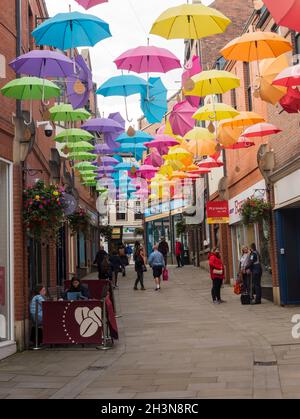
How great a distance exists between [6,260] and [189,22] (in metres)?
5.82

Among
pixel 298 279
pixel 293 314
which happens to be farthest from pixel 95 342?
pixel 298 279

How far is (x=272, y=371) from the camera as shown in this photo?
824cm

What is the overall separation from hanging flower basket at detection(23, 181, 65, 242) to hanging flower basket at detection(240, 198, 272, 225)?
21.3ft

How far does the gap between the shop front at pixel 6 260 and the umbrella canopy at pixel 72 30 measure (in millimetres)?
2738

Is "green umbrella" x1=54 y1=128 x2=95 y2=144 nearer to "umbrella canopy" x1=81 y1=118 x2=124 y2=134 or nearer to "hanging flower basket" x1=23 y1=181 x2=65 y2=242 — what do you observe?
"umbrella canopy" x1=81 y1=118 x2=124 y2=134

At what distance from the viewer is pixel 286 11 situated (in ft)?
23.1

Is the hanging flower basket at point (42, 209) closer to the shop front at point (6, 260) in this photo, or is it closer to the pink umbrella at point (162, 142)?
the shop front at point (6, 260)

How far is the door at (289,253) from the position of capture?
632 inches

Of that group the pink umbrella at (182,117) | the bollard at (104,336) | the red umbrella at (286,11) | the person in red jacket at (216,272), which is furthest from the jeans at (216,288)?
the red umbrella at (286,11)

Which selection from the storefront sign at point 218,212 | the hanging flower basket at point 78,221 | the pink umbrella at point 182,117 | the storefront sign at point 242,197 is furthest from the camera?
the hanging flower basket at point 78,221

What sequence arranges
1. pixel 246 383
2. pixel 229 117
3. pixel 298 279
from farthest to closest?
pixel 298 279 < pixel 229 117 < pixel 246 383

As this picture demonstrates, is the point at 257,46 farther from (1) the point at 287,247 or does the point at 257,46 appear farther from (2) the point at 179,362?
(1) the point at 287,247

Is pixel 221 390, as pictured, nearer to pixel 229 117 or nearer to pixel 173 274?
pixel 229 117
